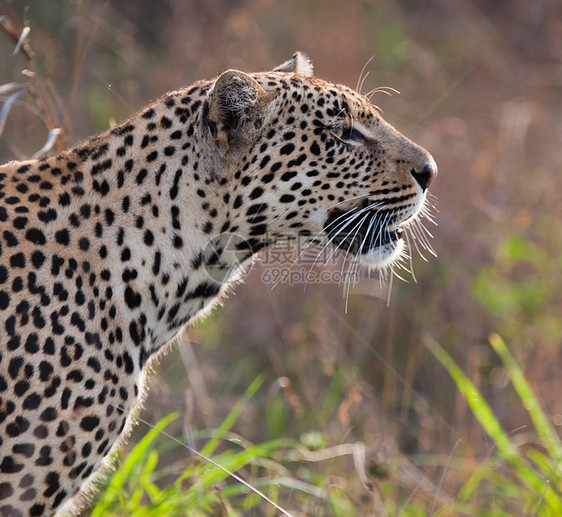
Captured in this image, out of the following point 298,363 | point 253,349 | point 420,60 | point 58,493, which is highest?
point 420,60

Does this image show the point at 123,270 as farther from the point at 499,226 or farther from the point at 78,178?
the point at 499,226

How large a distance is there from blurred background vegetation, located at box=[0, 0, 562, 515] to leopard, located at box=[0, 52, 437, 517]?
56 cm

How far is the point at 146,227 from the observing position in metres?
4.10

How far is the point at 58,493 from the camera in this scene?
12.4 ft

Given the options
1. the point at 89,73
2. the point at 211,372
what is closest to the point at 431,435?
the point at 211,372

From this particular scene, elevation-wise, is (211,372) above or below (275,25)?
below

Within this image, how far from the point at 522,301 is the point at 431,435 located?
5.69ft

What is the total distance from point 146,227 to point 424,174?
1665 mm

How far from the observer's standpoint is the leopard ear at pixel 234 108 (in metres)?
4.05

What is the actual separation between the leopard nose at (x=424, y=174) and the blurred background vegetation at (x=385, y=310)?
1.35 m

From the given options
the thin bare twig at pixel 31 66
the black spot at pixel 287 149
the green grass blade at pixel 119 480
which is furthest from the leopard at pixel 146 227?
the thin bare twig at pixel 31 66

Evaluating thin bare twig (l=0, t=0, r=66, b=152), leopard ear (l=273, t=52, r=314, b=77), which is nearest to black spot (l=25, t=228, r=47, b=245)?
thin bare twig (l=0, t=0, r=66, b=152)

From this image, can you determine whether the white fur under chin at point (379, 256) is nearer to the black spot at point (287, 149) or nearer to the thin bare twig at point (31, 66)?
the black spot at point (287, 149)

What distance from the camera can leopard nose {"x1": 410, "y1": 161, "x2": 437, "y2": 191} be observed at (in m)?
4.61
